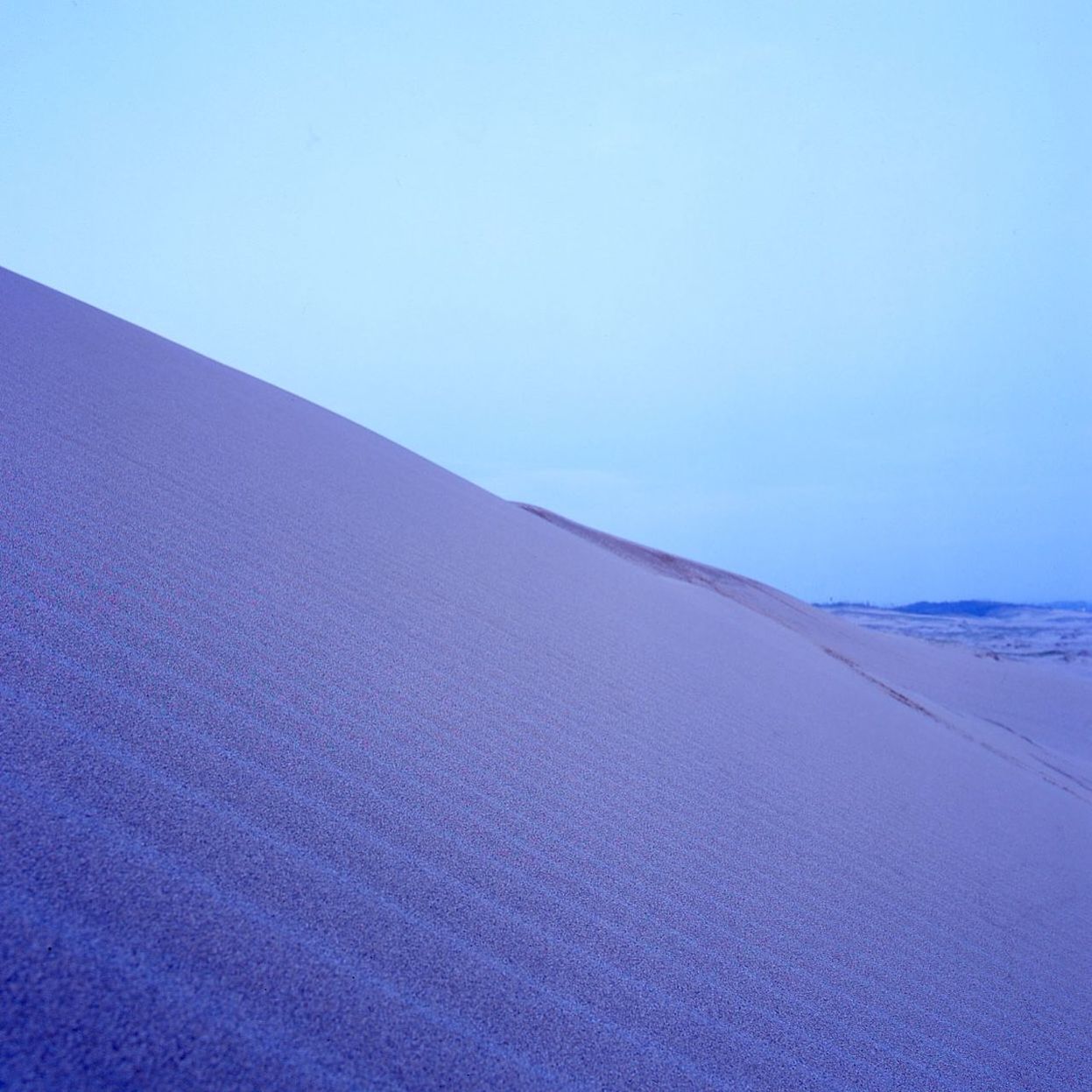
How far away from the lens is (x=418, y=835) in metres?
1.82

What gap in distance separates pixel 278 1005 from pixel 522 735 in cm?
145

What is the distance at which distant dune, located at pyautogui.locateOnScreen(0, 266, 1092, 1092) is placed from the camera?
1.25 metres

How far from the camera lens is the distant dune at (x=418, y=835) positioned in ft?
4.09

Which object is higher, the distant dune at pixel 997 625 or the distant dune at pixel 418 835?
the distant dune at pixel 997 625

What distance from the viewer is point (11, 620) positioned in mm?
1968

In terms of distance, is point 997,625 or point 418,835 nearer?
point 418,835

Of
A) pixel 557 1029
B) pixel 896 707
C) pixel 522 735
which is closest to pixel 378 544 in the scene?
pixel 522 735

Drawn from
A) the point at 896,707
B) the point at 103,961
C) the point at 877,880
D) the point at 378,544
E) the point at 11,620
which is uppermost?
the point at 896,707

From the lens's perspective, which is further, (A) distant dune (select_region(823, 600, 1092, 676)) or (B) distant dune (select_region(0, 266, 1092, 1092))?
(A) distant dune (select_region(823, 600, 1092, 676))

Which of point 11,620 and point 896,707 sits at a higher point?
point 896,707

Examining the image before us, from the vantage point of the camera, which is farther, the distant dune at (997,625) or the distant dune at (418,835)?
the distant dune at (997,625)

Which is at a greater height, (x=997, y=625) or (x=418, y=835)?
(x=997, y=625)

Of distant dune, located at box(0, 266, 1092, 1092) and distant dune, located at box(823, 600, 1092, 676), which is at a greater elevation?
distant dune, located at box(823, 600, 1092, 676)

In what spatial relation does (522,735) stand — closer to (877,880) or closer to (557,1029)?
(877,880)
